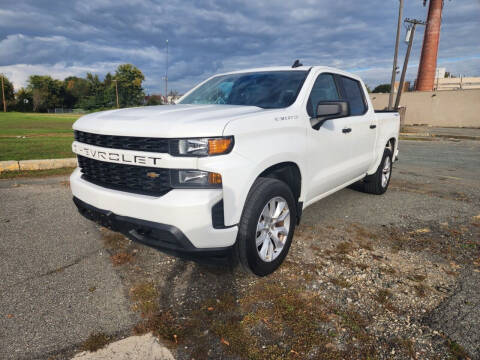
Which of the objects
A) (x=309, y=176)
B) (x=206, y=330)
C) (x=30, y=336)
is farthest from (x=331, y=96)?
(x=30, y=336)

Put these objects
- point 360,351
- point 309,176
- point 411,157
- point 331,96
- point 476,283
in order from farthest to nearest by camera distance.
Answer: point 411,157
point 331,96
point 309,176
point 476,283
point 360,351

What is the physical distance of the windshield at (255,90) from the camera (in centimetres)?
331

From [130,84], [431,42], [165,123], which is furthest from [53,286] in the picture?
[130,84]

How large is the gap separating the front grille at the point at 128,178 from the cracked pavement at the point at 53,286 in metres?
0.83

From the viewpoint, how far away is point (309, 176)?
10.9 ft

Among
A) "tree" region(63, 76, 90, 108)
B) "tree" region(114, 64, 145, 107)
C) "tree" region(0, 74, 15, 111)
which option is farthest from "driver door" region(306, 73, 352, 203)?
"tree" region(63, 76, 90, 108)

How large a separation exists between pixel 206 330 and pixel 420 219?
3.51 m

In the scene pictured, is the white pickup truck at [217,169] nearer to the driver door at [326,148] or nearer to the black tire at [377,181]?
the driver door at [326,148]

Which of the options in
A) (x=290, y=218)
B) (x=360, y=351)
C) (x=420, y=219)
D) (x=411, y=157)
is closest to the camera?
(x=360, y=351)

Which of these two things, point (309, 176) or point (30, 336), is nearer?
point (30, 336)

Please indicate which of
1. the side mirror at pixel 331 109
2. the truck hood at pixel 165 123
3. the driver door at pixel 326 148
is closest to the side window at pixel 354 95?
the driver door at pixel 326 148

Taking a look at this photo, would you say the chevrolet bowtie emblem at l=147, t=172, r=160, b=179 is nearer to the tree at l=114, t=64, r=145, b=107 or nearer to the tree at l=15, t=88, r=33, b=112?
the tree at l=15, t=88, r=33, b=112

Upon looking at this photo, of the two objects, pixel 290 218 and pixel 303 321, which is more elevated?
pixel 290 218

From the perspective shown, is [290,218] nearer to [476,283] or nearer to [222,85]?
[476,283]
